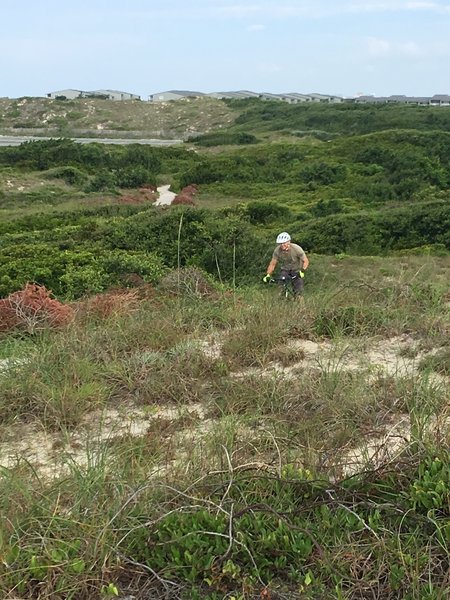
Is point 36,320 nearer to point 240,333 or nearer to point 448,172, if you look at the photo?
point 240,333

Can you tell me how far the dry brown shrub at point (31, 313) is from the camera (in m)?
5.88

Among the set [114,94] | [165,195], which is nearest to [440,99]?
[114,94]

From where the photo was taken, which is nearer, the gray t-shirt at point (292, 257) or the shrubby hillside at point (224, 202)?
the gray t-shirt at point (292, 257)

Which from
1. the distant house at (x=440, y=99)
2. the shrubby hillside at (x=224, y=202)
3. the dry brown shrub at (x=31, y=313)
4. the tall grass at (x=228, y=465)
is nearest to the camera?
the tall grass at (x=228, y=465)

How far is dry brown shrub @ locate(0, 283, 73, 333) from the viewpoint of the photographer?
5.88m

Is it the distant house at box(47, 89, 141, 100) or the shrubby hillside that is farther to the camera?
the distant house at box(47, 89, 141, 100)

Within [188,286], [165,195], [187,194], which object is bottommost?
[165,195]

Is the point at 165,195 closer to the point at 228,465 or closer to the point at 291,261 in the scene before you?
the point at 291,261

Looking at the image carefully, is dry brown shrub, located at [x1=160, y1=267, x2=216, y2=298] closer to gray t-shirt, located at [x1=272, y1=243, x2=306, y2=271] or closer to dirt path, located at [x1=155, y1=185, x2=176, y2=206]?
gray t-shirt, located at [x1=272, y1=243, x2=306, y2=271]

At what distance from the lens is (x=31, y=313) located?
6.32 meters

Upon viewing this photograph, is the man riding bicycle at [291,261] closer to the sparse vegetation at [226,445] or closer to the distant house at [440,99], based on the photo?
the sparse vegetation at [226,445]

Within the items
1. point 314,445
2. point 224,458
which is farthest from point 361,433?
point 224,458

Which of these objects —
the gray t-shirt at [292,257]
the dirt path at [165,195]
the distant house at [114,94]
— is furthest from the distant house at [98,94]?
the gray t-shirt at [292,257]

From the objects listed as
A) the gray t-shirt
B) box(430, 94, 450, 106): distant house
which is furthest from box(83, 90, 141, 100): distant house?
the gray t-shirt
